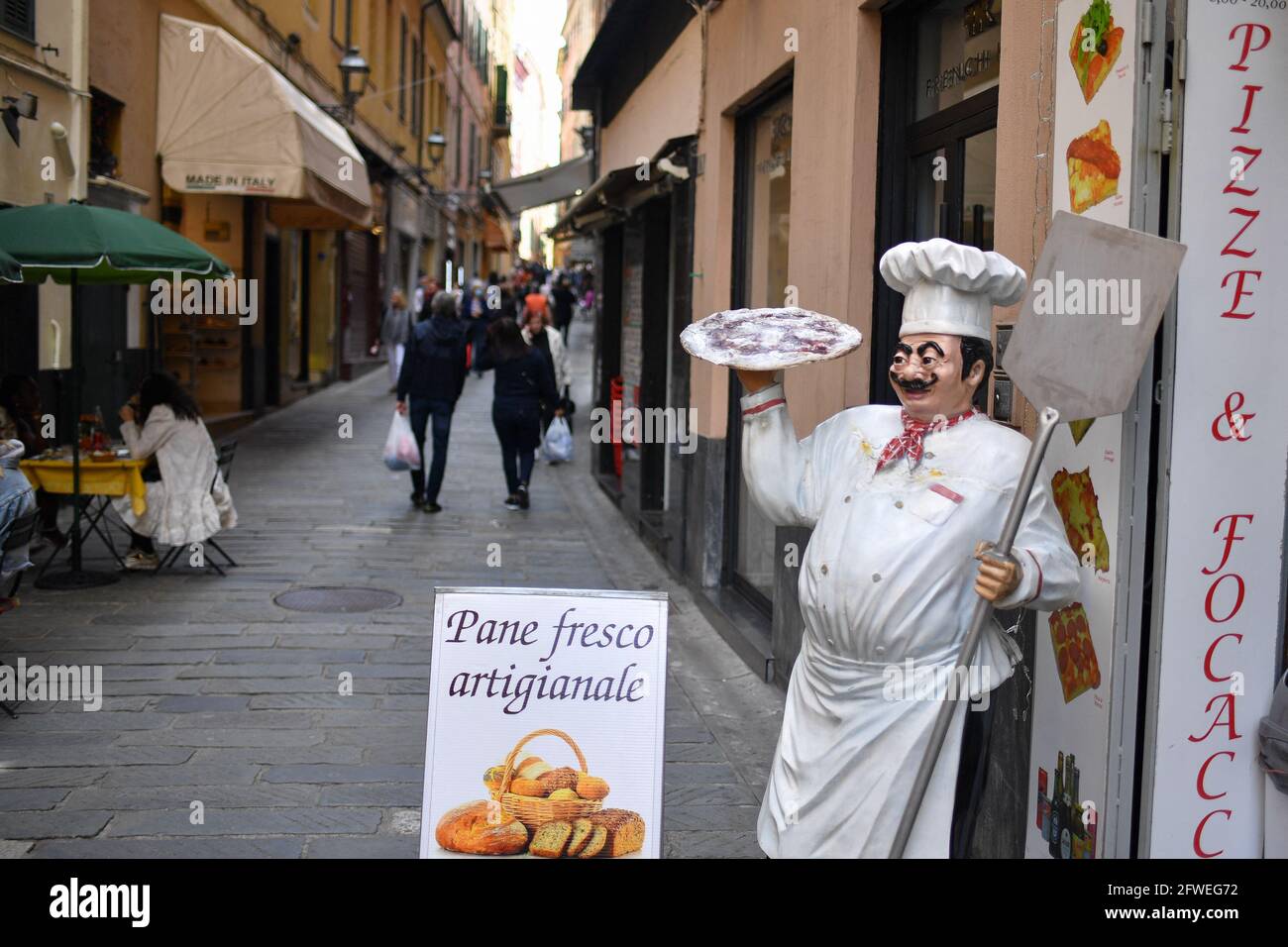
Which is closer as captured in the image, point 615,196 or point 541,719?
point 541,719

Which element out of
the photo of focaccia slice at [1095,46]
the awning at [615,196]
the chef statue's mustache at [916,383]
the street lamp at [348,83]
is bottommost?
the chef statue's mustache at [916,383]

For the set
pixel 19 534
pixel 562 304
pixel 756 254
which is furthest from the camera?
pixel 562 304

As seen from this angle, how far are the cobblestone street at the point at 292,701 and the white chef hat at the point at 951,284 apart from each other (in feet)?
7.15

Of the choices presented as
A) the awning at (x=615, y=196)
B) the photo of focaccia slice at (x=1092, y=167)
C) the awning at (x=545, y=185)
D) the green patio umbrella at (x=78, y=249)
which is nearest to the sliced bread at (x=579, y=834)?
the photo of focaccia slice at (x=1092, y=167)

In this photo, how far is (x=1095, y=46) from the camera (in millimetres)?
3459

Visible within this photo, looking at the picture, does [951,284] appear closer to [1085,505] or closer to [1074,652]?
[1085,505]

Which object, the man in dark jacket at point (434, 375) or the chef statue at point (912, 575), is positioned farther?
the man in dark jacket at point (434, 375)

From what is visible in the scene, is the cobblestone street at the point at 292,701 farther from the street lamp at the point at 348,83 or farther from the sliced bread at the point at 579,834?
the street lamp at the point at 348,83

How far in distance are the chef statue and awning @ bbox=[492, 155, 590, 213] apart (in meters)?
12.8

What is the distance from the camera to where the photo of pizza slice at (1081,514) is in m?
3.40

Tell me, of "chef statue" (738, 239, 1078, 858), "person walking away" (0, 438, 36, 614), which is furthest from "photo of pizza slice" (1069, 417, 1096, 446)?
"person walking away" (0, 438, 36, 614)

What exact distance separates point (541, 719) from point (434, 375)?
889 centimetres

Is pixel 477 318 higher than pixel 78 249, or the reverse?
pixel 477 318

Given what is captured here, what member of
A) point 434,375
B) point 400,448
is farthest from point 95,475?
point 434,375
